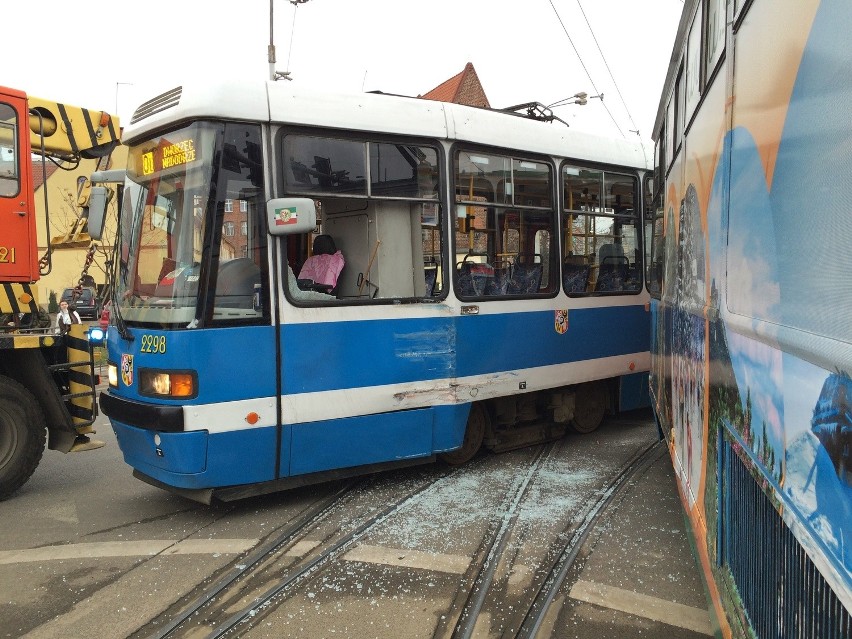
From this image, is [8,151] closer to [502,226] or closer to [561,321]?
[502,226]

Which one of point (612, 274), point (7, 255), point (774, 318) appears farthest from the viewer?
point (612, 274)

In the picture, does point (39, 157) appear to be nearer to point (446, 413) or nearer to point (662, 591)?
point (446, 413)

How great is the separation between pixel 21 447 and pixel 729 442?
5369 mm

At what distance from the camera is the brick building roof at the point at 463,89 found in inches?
1193

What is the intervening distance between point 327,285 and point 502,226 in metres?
1.66

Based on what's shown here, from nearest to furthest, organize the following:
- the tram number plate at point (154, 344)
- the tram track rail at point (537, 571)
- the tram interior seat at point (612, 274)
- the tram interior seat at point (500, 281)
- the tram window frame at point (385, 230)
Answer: the tram track rail at point (537, 571) < the tram number plate at point (154, 344) < the tram window frame at point (385, 230) < the tram interior seat at point (500, 281) < the tram interior seat at point (612, 274)

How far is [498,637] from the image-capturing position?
3.29 metres

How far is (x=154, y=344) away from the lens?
4.88 metres

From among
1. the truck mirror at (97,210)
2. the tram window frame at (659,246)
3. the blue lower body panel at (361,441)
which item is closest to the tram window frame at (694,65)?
the tram window frame at (659,246)

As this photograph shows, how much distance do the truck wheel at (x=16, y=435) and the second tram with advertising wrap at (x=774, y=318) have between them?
4.97 meters

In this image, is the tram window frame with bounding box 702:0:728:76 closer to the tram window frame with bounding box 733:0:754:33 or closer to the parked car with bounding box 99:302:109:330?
the tram window frame with bounding box 733:0:754:33

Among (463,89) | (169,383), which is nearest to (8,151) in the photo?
(169,383)

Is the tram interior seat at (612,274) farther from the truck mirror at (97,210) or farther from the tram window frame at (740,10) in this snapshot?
the tram window frame at (740,10)

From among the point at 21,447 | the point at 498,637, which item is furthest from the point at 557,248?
the point at 21,447
